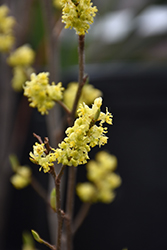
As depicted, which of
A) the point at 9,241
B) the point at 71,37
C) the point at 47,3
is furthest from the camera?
the point at 71,37

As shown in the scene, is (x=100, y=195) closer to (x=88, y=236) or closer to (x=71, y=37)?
(x=88, y=236)

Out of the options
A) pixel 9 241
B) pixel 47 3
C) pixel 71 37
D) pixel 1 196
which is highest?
pixel 71 37

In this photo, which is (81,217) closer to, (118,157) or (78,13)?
(118,157)

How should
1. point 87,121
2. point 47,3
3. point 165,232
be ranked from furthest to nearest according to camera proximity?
point 165,232 → point 47,3 → point 87,121

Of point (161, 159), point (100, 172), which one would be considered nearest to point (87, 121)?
point (100, 172)

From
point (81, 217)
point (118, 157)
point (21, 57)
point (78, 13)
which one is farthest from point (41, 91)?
point (118, 157)

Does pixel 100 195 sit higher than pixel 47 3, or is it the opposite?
pixel 47 3

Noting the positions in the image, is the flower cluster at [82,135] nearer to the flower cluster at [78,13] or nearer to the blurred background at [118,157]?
the flower cluster at [78,13]
